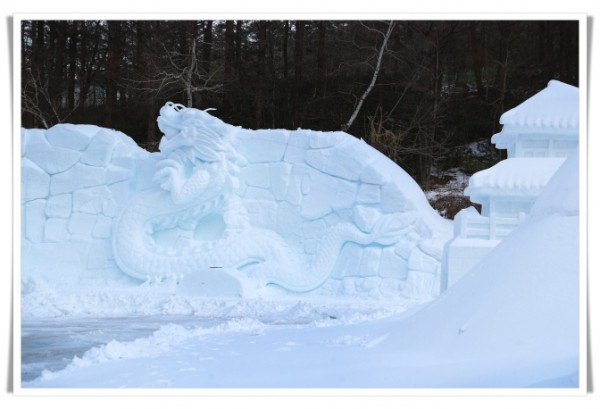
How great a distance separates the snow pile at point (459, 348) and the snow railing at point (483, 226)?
8.97 ft

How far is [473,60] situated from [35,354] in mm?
11302

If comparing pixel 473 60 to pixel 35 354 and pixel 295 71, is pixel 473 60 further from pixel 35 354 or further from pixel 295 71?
pixel 35 354

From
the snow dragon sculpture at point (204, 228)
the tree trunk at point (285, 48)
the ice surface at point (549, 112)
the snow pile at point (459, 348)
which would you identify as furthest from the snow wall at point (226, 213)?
the tree trunk at point (285, 48)

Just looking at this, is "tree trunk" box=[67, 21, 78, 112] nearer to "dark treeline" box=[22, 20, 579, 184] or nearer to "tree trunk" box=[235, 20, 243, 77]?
"dark treeline" box=[22, 20, 579, 184]

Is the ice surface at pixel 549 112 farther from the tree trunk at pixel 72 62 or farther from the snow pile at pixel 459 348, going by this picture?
the tree trunk at pixel 72 62

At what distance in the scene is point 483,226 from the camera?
741 centimetres

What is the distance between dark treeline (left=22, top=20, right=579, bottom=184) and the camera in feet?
46.0

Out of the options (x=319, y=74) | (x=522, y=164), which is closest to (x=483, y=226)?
(x=522, y=164)

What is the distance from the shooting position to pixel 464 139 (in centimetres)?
1462

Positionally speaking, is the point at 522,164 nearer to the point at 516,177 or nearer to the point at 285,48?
the point at 516,177

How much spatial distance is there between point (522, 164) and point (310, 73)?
7.60 meters

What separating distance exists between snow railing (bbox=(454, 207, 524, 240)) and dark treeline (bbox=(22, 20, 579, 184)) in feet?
19.9

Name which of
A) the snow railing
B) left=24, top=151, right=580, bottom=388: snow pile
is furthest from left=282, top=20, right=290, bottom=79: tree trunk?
left=24, top=151, right=580, bottom=388: snow pile
